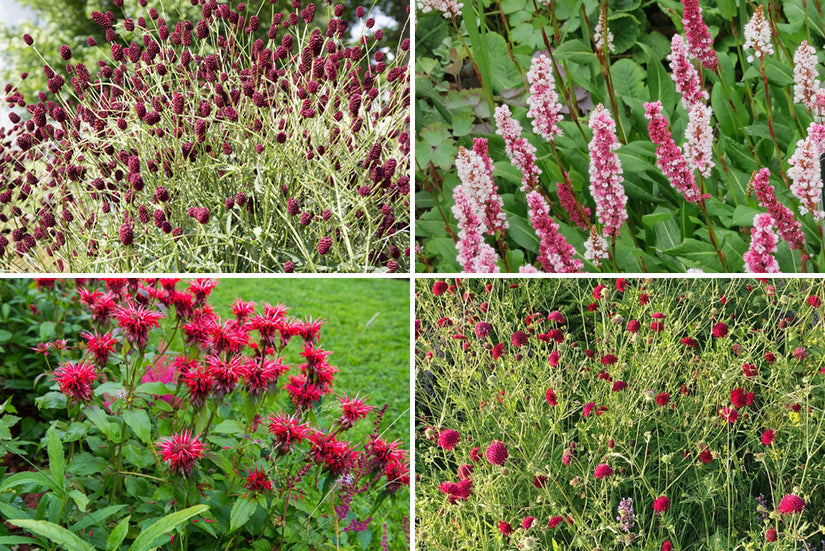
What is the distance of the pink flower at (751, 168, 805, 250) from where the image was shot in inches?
50.0

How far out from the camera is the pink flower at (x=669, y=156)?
1.25 meters

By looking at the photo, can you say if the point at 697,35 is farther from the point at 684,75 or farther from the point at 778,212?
the point at 778,212

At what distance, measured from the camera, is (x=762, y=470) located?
1414 mm

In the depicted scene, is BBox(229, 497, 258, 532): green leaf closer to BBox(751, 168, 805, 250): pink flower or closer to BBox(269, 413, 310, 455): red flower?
BBox(269, 413, 310, 455): red flower

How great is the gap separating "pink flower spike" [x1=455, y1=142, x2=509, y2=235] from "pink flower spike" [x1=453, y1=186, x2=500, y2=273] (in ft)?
0.05

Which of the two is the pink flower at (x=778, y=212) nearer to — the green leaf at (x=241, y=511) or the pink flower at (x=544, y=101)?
the pink flower at (x=544, y=101)

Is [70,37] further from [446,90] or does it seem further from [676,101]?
[676,101]

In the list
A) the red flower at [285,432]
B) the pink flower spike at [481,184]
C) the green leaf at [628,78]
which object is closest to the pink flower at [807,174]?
the green leaf at [628,78]

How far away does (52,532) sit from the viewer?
85 cm

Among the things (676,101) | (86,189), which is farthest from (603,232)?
(86,189)

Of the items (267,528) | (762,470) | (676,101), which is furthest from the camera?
(676,101)

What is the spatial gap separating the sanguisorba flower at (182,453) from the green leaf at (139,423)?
0.03 meters

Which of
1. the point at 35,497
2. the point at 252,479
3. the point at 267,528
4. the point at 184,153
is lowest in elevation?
the point at 35,497

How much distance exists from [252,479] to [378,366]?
1.65m
